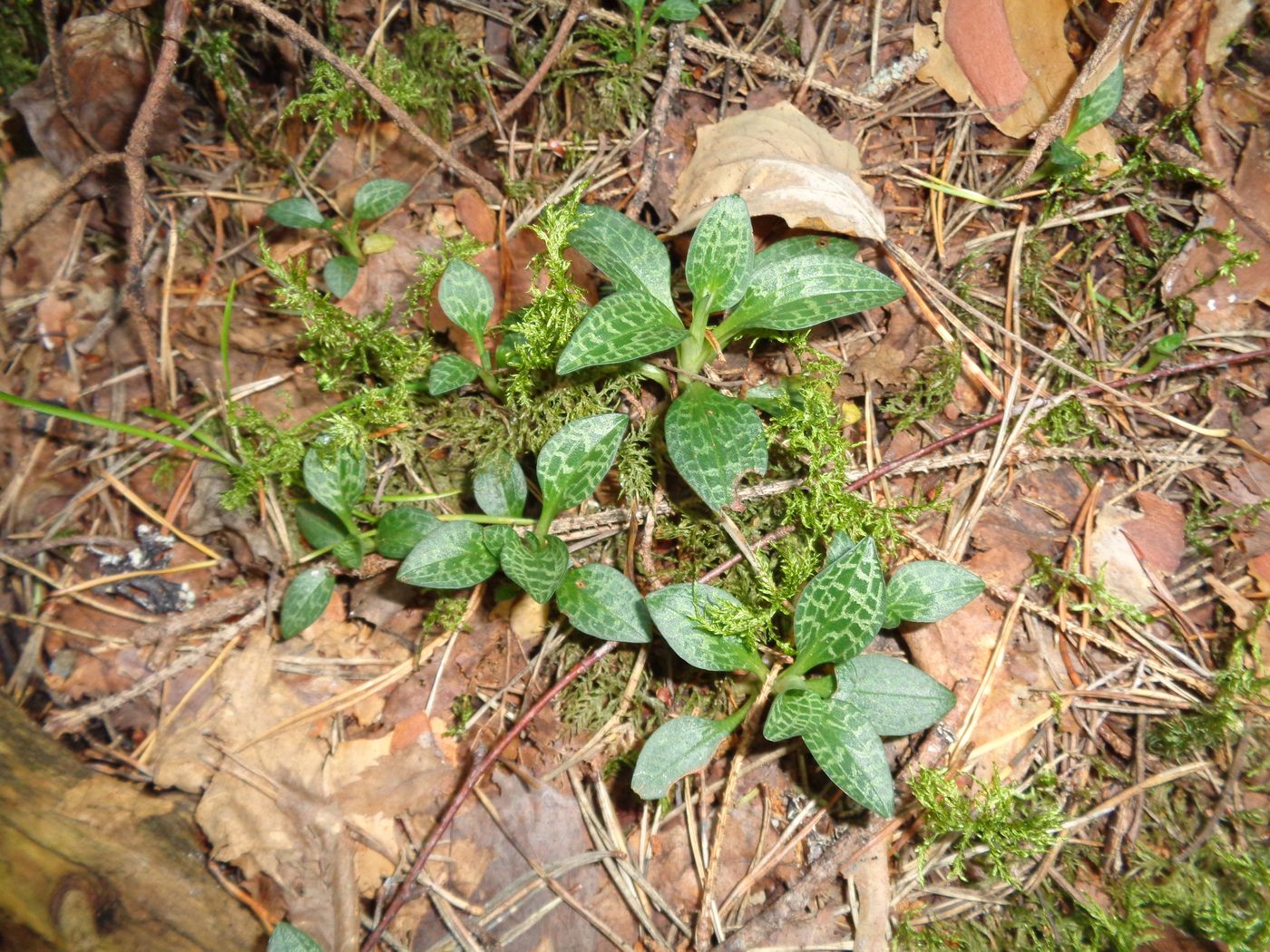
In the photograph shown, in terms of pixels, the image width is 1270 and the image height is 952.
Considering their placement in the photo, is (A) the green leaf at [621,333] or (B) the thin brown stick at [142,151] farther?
(B) the thin brown stick at [142,151]

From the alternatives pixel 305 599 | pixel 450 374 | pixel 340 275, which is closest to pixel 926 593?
pixel 450 374

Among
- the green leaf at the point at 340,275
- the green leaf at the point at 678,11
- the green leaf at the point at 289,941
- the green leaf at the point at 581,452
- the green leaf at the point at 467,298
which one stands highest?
the green leaf at the point at 678,11

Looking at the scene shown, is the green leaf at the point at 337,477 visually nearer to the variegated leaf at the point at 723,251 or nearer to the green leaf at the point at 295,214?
the green leaf at the point at 295,214

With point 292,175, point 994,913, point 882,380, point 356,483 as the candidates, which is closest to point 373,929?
point 356,483

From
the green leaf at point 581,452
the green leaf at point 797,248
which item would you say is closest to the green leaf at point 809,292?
the green leaf at point 797,248

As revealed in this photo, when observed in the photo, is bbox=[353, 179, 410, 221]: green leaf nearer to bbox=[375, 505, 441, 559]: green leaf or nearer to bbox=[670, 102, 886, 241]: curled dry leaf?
bbox=[670, 102, 886, 241]: curled dry leaf

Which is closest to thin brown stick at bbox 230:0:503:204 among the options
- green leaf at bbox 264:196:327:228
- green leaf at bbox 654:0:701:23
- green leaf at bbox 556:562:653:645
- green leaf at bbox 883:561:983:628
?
green leaf at bbox 264:196:327:228
